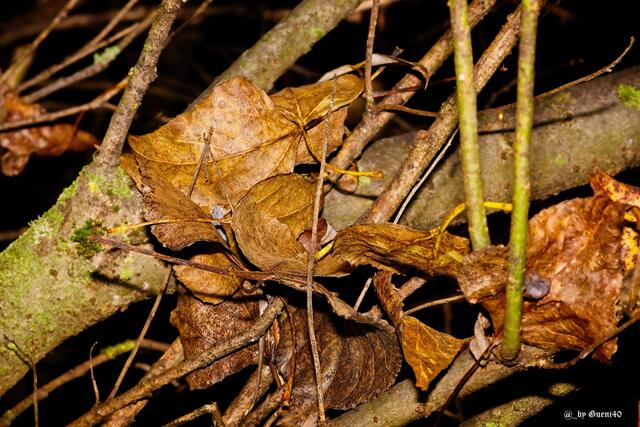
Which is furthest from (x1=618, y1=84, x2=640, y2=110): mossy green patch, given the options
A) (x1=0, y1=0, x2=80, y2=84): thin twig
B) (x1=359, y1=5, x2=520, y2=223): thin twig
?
(x1=0, y1=0, x2=80, y2=84): thin twig

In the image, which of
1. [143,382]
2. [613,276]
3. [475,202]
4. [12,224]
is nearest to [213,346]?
[143,382]

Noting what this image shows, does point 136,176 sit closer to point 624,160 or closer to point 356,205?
point 356,205

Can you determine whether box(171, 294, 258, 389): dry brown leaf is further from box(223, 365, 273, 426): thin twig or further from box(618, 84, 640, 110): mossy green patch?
box(618, 84, 640, 110): mossy green patch

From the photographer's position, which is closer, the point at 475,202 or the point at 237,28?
the point at 475,202

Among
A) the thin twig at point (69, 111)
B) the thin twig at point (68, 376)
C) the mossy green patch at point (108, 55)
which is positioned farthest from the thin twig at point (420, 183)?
the mossy green patch at point (108, 55)

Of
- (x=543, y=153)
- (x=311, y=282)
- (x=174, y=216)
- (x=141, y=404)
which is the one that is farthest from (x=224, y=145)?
(x=543, y=153)

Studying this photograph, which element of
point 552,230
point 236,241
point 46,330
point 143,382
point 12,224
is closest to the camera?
point 552,230

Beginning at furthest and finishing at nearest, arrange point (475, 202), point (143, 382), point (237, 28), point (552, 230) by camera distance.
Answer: point (237, 28) → point (143, 382) → point (552, 230) → point (475, 202)
